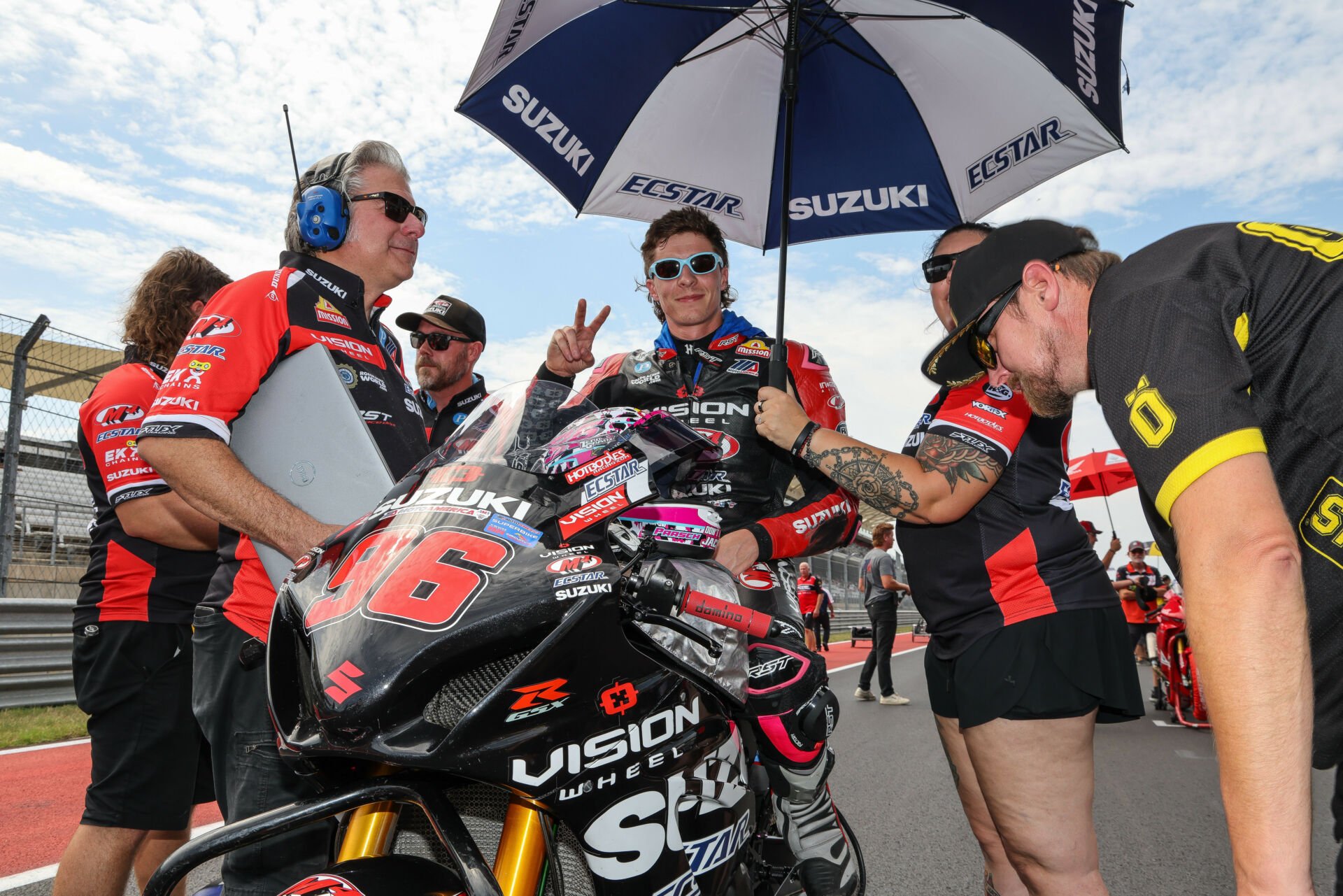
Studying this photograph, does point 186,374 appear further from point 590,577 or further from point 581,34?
point 581,34

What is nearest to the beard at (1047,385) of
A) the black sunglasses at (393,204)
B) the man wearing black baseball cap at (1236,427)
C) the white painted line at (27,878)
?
the man wearing black baseball cap at (1236,427)

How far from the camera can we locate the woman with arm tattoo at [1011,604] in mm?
2318

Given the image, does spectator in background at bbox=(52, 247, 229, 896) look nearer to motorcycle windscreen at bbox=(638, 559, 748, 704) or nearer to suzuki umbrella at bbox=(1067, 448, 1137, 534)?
motorcycle windscreen at bbox=(638, 559, 748, 704)

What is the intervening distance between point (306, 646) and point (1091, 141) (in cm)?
343

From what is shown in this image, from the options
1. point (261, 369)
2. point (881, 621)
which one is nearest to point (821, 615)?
point (881, 621)

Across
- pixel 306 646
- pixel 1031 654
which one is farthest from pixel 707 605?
pixel 1031 654

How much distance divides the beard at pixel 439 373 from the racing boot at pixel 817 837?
11.7 feet

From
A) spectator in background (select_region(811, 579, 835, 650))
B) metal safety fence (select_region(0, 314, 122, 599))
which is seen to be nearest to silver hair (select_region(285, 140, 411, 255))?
metal safety fence (select_region(0, 314, 122, 599))

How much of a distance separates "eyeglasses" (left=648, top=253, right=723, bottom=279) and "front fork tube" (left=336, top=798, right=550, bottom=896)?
211 centimetres

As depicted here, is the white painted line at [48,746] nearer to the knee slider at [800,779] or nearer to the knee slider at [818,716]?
the knee slider at [800,779]

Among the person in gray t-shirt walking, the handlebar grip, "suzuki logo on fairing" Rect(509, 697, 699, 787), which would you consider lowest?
the person in gray t-shirt walking

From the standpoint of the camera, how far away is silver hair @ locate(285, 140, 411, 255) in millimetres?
2541

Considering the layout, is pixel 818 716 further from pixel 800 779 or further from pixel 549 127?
pixel 549 127

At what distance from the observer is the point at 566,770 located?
139 cm
